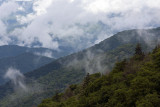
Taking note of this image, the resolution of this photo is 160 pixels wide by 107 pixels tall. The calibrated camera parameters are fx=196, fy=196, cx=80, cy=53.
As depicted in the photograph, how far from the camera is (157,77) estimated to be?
1529 inches

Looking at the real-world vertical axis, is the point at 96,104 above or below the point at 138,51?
below

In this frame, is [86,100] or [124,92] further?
[86,100]

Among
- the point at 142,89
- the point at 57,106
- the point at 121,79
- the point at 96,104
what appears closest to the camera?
the point at 142,89

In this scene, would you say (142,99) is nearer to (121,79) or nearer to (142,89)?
(142,89)

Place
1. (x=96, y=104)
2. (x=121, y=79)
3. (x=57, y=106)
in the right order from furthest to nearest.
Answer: (x=57, y=106) → (x=121, y=79) → (x=96, y=104)

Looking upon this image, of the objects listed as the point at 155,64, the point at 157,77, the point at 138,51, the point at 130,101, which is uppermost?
the point at 138,51

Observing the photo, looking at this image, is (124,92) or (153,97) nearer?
(153,97)

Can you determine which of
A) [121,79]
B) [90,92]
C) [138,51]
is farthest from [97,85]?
[138,51]

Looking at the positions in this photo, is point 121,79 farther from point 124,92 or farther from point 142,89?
point 142,89

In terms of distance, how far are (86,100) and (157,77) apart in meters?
18.3

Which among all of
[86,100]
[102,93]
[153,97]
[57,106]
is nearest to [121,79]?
[102,93]

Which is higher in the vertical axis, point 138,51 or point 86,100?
point 138,51

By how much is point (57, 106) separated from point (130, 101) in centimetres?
3270

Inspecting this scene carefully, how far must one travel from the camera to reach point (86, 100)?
48719 mm
